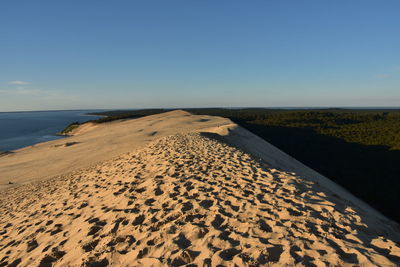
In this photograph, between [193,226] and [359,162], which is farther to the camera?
→ [359,162]

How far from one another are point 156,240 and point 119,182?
4.05 metres

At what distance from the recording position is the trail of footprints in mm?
3535

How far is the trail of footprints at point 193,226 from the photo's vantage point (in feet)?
11.6

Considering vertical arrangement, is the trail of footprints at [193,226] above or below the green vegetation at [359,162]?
above

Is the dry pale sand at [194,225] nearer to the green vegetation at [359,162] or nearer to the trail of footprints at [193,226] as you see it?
the trail of footprints at [193,226]

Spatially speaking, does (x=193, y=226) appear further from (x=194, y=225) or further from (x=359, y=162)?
(x=359, y=162)

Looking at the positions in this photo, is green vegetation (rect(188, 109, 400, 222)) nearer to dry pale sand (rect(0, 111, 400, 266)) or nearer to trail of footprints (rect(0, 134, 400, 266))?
dry pale sand (rect(0, 111, 400, 266))

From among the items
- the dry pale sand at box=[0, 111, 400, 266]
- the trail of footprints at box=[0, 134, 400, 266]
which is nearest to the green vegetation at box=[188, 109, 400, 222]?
the dry pale sand at box=[0, 111, 400, 266]

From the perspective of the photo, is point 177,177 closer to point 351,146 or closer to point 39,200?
point 39,200

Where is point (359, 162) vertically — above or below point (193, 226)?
below

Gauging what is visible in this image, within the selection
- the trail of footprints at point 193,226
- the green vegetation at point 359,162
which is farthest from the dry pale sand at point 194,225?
the green vegetation at point 359,162

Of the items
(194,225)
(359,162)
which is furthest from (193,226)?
(359,162)

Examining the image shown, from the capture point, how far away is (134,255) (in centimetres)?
361

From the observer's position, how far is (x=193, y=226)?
4254mm
